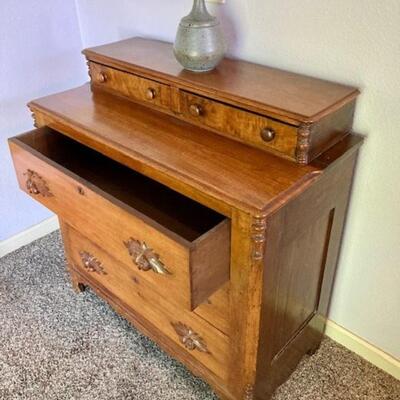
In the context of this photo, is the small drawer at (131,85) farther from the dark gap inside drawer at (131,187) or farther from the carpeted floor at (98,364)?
the carpeted floor at (98,364)

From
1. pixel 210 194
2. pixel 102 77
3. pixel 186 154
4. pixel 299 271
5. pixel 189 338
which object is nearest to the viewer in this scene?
pixel 210 194

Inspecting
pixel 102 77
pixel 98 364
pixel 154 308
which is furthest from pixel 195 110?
pixel 98 364

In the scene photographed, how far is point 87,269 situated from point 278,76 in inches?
31.8

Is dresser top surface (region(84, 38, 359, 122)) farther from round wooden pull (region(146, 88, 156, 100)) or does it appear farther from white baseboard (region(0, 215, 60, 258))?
white baseboard (region(0, 215, 60, 258))

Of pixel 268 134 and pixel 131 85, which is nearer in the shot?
pixel 268 134

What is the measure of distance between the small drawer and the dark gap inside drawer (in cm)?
20

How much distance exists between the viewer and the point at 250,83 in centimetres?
103

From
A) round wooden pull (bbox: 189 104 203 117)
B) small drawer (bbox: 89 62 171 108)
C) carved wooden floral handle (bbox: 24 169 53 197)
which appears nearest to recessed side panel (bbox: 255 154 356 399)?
round wooden pull (bbox: 189 104 203 117)

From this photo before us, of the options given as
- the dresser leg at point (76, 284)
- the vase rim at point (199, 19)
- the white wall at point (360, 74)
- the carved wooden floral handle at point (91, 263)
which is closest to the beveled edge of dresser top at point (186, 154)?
the white wall at point (360, 74)

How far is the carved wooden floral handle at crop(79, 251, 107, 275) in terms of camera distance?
133 centimetres

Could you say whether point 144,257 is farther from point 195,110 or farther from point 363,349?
point 363,349

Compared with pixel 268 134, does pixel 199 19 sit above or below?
above

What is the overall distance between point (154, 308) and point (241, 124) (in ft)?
1.83

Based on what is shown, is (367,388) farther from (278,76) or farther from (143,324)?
(278,76)
